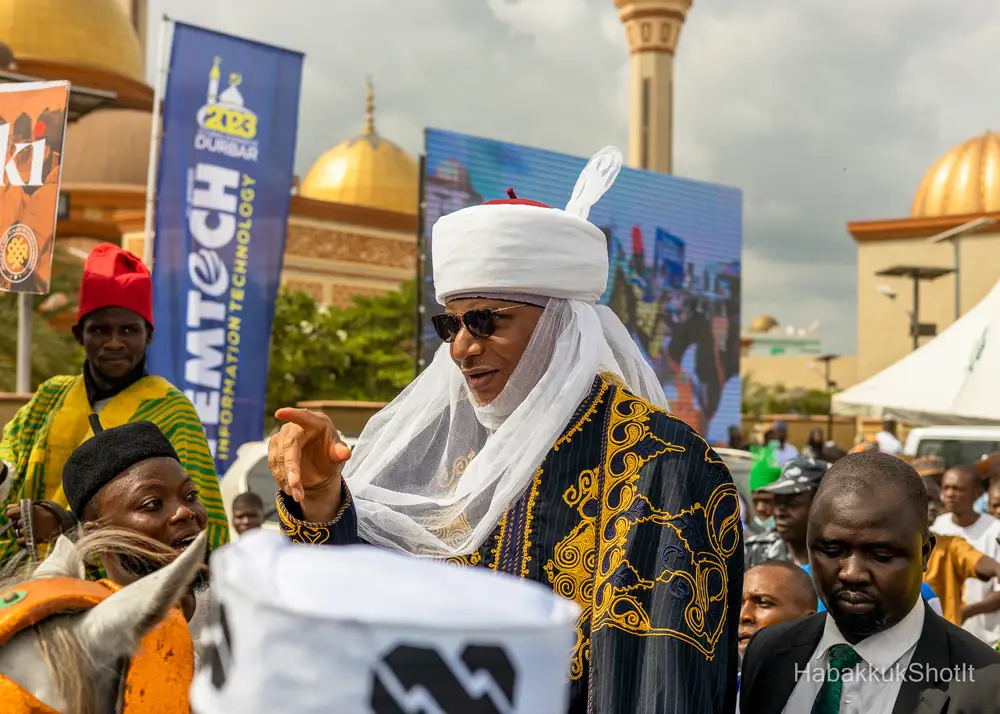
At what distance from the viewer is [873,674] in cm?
231

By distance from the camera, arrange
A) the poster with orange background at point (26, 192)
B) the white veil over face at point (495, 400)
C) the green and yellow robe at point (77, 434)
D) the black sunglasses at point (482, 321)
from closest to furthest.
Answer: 1. the white veil over face at point (495, 400)
2. the black sunglasses at point (482, 321)
3. the green and yellow robe at point (77, 434)
4. the poster with orange background at point (26, 192)

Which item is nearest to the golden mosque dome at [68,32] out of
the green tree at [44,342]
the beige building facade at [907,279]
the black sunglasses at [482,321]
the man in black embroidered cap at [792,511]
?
the green tree at [44,342]

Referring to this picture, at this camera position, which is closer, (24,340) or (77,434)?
(77,434)

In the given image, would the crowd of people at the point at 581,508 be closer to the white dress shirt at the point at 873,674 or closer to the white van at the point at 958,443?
the white dress shirt at the point at 873,674

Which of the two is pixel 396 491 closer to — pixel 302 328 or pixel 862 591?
pixel 862 591

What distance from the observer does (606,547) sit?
226cm

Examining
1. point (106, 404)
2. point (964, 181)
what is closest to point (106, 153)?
point (964, 181)

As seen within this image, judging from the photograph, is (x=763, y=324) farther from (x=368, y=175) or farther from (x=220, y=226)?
(x=220, y=226)

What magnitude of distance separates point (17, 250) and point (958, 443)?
896 centimetres

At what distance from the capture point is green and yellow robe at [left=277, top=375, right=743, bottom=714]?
2.12 metres

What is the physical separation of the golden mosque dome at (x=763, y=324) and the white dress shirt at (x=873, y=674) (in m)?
79.3

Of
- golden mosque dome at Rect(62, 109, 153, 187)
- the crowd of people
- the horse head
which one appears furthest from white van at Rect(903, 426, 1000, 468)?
golden mosque dome at Rect(62, 109, 153, 187)

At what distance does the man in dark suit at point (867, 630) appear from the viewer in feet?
7.48

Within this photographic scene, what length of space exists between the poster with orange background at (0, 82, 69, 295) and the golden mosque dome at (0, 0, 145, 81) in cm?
3674
